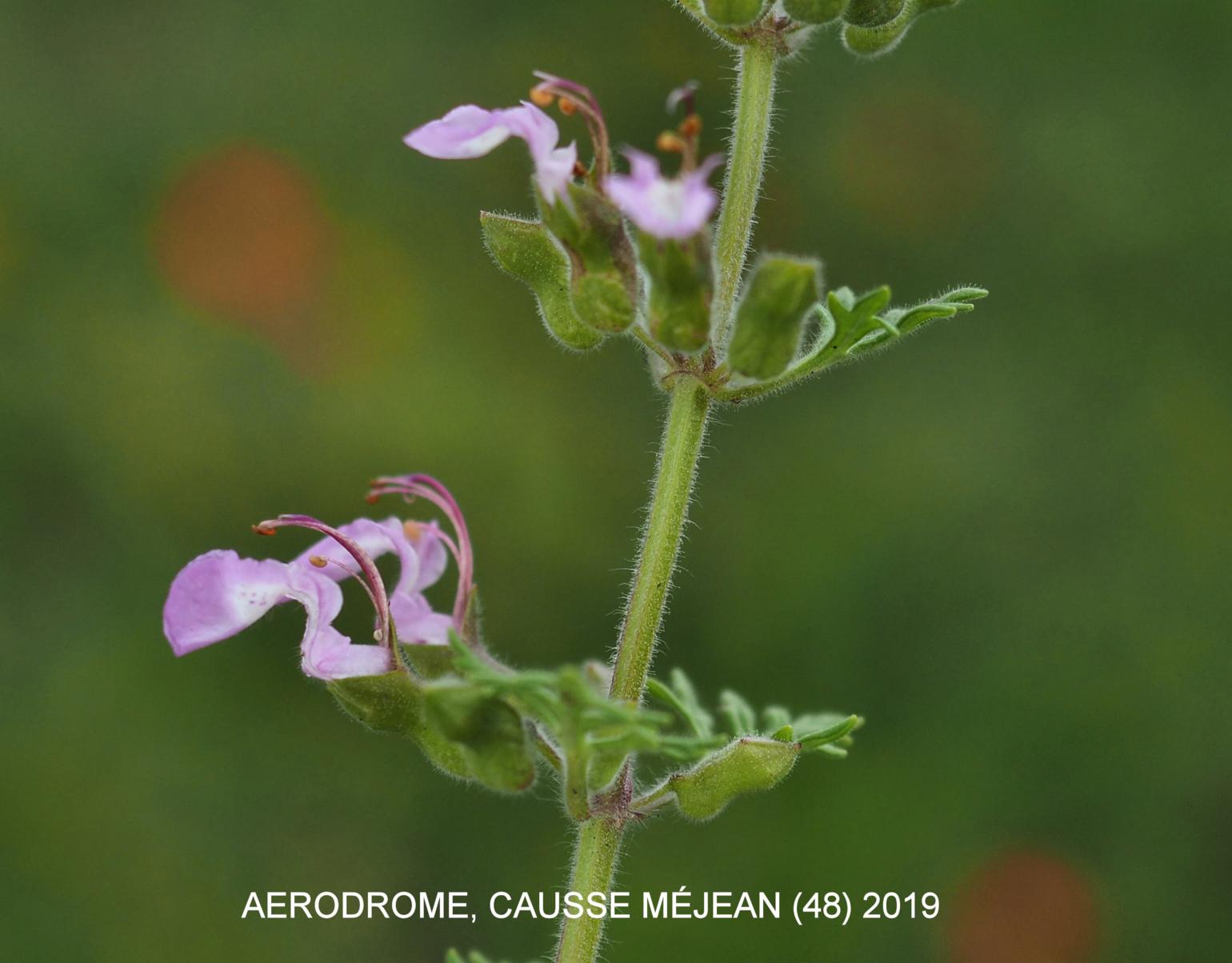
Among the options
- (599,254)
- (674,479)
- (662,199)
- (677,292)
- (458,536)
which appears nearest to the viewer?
(662,199)

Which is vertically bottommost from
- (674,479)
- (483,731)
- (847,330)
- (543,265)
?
(483,731)

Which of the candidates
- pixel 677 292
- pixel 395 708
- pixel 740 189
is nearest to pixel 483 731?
pixel 395 708

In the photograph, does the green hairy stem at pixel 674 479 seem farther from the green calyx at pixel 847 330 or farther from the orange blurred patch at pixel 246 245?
the orange blurred patch at pixel 246 245

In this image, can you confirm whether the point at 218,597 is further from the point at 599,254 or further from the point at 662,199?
the point at 662,199

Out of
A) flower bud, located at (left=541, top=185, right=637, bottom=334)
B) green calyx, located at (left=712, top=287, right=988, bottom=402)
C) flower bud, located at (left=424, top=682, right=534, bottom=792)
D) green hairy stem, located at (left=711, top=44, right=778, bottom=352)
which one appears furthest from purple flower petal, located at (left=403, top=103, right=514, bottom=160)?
flower bud, located at (left=424, top=682, right=534, bottom=792)

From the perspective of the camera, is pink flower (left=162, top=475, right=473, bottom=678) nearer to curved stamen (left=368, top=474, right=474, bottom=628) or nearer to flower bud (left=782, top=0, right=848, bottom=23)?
curved stamen (left=368, top=474, right=474, bottom=628)

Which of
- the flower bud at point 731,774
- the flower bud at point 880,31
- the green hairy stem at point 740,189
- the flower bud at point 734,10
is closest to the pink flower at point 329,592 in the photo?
the flower bud at point 731,774
